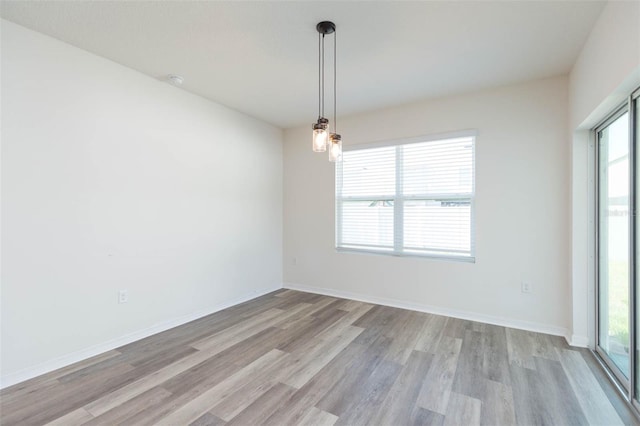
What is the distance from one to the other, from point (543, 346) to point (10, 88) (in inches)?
190

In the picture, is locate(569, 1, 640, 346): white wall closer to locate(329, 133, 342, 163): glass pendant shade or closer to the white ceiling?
the white ceiling

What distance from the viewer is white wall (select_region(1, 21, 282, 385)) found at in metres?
2.22

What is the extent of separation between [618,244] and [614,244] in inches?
3.6

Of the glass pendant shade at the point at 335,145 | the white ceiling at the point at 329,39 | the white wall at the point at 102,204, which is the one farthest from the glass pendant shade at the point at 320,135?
the white wall at the point at 102,204

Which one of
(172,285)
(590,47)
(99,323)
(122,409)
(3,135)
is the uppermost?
(590,47)

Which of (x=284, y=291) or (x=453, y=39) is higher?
(x=453, y=39)

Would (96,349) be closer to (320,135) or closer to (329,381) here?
(329,381)

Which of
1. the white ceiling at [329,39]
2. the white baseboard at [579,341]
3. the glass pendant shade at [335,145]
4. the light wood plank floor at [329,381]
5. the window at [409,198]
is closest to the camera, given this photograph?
the light wood plank floor at [329,381]

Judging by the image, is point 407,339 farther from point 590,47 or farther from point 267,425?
point 590,47

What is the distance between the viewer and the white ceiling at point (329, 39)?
2.02 metres

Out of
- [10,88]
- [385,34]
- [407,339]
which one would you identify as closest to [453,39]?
[385,34]

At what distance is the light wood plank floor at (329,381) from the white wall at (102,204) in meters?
0.35

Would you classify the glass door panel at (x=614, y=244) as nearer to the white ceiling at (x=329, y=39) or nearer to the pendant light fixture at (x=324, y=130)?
the white ceiling at (x=329, y=39)

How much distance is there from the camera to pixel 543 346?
2764 millimetres
